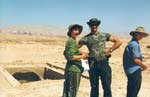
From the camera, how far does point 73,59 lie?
22.0ft

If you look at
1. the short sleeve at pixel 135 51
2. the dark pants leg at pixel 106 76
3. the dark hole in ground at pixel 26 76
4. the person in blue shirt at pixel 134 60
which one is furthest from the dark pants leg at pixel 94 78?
the dark hole in ground at pixel 26 76

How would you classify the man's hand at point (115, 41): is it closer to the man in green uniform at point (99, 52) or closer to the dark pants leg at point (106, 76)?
the man in green uniform at point (99, 52)

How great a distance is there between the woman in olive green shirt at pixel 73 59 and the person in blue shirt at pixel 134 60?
31.3 inches

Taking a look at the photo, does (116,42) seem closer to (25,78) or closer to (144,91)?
(144,91)

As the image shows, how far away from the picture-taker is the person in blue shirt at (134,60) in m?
6.64

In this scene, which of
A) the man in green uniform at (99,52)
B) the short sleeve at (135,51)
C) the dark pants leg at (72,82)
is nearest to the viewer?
the short sleeve at (135,51)

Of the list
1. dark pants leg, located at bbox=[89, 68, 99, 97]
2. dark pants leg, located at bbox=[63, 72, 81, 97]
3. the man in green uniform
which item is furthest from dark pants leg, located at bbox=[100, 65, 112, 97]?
dark pants leg, located at bbox=[63, 72, 81, 97]

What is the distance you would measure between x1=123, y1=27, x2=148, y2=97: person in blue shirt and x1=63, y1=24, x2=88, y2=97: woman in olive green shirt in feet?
2.61

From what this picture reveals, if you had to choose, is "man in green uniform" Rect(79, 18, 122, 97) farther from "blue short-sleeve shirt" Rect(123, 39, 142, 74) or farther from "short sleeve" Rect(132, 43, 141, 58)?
"short sleeve" Rect(132, 43, 141, 58)

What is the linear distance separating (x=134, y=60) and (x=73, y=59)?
110 centimetres

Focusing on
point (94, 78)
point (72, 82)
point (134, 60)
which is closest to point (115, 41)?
point (134, 60)

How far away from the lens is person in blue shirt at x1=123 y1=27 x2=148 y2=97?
664 centimetres

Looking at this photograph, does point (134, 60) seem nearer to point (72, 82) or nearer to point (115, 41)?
point (115, 41)

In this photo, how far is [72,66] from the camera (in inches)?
267
